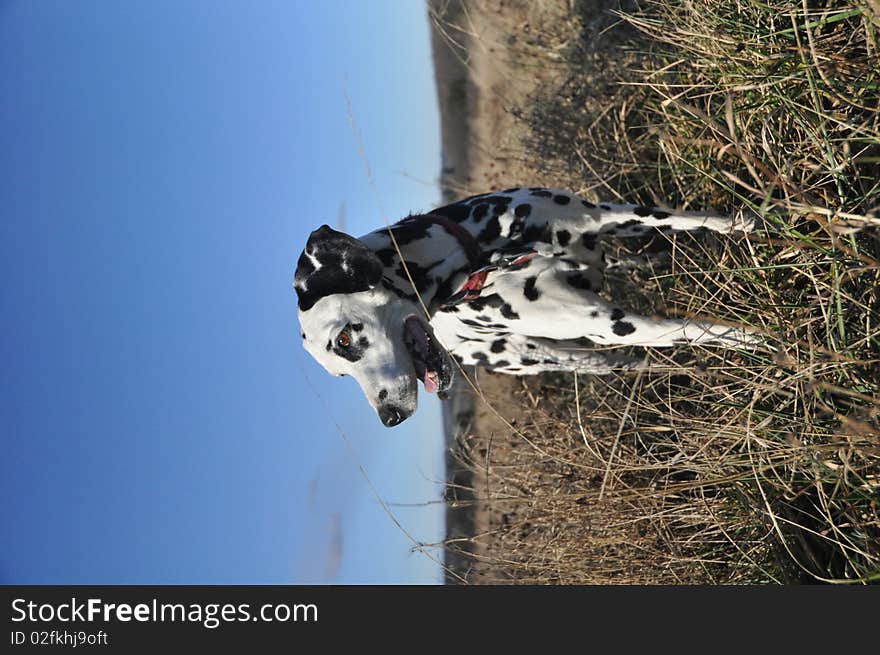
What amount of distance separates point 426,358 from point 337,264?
53 cm

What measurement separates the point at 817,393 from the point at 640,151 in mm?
2578

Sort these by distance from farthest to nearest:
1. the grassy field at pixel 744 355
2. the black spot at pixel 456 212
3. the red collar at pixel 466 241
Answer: the black spot at pixel 456 212 < the red collar at pixel 466 241 < the grassy field at pixel 744 355

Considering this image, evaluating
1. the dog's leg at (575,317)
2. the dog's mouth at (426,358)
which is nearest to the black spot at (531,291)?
the dog's leg at (575,317)

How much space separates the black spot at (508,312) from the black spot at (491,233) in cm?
40

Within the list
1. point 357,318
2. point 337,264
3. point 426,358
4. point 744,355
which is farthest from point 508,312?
point 744,355

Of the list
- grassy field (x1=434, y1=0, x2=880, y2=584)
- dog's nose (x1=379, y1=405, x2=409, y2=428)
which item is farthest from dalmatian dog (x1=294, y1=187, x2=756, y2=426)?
grassy field (x1=434, y1=0, x2=880, y2=584)

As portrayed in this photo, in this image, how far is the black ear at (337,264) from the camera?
8.47 feet

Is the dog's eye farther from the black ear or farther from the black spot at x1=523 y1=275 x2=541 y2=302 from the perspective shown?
the black spot at x1=523 y1=275 x2=541 y2=302

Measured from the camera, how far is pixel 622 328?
2.70 m

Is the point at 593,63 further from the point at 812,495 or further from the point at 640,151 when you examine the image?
the point at 812,495

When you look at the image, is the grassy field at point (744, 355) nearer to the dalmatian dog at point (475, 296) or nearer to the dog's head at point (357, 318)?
the dalmatian dog at point (475, 296)

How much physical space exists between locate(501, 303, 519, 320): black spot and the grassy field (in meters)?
0.36

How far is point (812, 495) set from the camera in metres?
2.67
